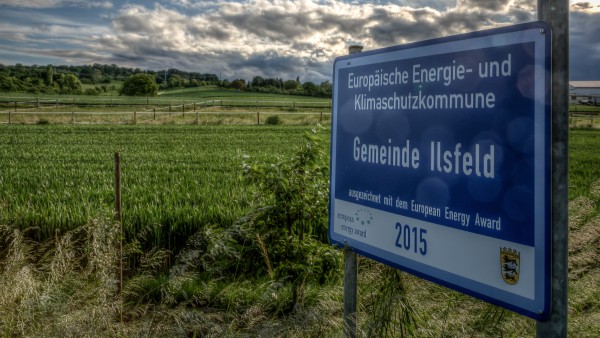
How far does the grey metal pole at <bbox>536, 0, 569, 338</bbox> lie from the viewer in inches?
90.4

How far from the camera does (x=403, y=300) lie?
3842 millimetres

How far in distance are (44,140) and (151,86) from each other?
10093 centimetres

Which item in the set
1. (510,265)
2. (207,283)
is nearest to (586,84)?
(207,283)

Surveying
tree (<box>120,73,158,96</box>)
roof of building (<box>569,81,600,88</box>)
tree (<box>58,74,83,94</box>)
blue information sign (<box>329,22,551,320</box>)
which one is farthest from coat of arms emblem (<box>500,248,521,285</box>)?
roof of building (<box>569,81,600,88</box>)

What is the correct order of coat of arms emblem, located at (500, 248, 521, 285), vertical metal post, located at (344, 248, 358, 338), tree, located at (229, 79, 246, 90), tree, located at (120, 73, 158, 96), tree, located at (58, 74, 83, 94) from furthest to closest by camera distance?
1. tree, located at (229, 79, 246, 90)
2. tree, located at (120, 73, 158, 96)
3. tree, located at (58, 74, 83, 94)
4. vertical metal post, located at (344, 248, 358, 338)
5. coat of arms emblem, located at (500, 248, 521, 285)

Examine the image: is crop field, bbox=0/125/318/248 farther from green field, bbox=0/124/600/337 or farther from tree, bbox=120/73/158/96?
tree, bbox=120/73/158/96

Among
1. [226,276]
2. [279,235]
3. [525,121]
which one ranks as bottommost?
[226,276]

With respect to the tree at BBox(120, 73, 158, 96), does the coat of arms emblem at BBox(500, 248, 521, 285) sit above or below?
below

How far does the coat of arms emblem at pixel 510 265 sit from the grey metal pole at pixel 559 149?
15 cm

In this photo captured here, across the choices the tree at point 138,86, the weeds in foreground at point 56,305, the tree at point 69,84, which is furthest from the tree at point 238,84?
the weeds in foreground at point 56,305

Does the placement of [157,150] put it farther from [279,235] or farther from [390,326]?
[390,326]

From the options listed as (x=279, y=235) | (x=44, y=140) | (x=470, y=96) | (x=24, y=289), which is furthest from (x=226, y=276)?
(x=44, y=140)

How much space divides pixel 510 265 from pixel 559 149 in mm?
549

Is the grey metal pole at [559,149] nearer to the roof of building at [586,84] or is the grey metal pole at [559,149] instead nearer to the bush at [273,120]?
the bush at [273,120]
